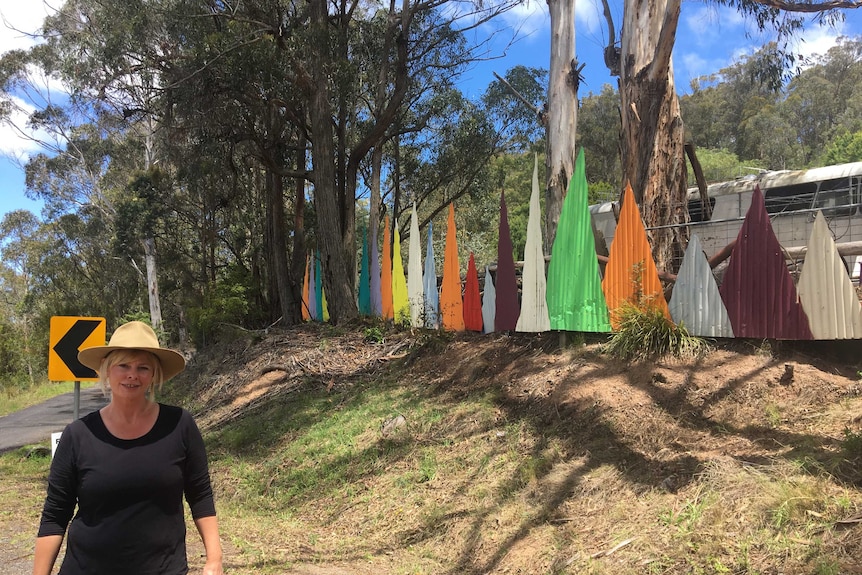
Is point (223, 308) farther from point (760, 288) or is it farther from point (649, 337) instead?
point (760, 288)

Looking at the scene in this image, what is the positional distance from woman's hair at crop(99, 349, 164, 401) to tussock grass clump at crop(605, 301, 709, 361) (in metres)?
5.11

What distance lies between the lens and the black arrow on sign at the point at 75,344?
640 cm

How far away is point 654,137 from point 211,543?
23.8 feet

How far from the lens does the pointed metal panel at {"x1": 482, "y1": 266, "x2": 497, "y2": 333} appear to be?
9.87 metres

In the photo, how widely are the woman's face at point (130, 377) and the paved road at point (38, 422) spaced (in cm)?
776

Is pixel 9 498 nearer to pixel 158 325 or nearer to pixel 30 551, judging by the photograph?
pixel 30 551

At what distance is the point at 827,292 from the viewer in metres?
5.71

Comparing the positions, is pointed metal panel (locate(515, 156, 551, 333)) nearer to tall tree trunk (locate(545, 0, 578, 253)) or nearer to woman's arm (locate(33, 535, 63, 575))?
tall tree trunk (locate(545, 0, 578, 253))

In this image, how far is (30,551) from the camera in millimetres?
5164

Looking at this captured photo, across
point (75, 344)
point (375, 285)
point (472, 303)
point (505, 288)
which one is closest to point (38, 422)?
point (375, 285)

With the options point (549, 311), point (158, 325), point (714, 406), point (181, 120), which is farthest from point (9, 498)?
point (158, 325)

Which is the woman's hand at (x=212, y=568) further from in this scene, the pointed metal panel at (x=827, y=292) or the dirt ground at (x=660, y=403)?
the pointed metal panel at (x=827, y=292)

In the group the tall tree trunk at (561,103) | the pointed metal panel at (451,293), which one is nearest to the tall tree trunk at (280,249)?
the pointed metal panel at (451,293)

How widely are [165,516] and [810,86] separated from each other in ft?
168
